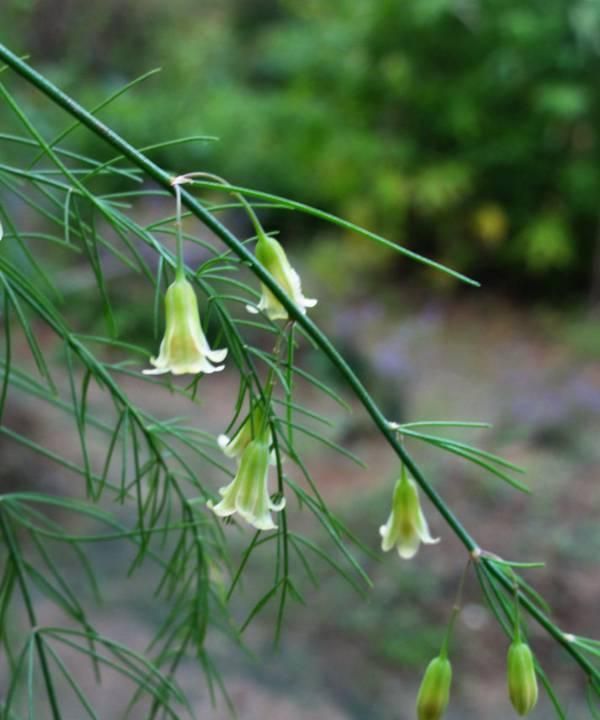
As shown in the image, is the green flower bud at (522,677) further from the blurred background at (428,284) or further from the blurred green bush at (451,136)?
the blurred green bush at (451,136)

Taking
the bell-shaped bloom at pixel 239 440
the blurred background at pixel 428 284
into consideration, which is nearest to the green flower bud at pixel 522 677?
the bell-shaped bloom at pixel 239 440

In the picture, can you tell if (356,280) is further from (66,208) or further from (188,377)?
(66,208)

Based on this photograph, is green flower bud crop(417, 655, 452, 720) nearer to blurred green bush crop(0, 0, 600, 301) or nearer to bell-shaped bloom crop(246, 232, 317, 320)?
bell-shaped bloom crop(246, 232, 317, 320)

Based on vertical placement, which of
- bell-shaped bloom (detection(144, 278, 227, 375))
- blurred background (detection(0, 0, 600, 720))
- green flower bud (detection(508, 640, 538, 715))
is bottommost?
blurred background (detection(0, 0, 600, 720))

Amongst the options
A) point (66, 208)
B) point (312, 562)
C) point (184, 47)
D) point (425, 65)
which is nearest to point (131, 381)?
point (312, 562)

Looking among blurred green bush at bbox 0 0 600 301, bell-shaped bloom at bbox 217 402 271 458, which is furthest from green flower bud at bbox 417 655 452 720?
blurred green bush at bbox 0 0 600 301

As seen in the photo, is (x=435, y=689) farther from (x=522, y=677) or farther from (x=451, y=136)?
(x=451, y=136)

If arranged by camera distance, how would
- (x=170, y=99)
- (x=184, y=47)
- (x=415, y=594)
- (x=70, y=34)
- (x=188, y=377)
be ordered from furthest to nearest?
(x=184, y=47) → (x=70, y=34) → (x=170, y=99) → (x=188, y=377) → (x=415, y=594)
